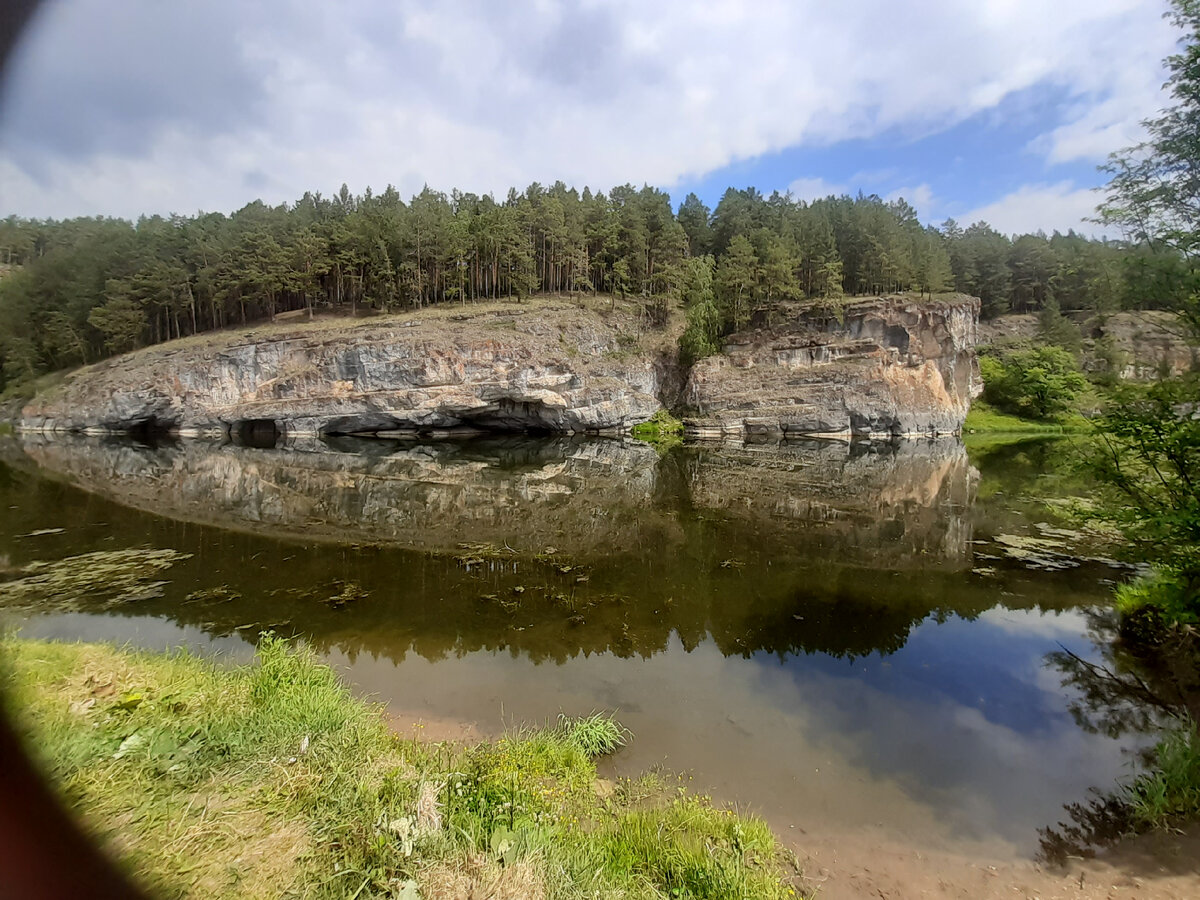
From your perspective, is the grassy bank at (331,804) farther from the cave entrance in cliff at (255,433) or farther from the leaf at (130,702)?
the cave entrance in cliff at (255,433)

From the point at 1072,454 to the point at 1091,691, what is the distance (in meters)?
3.46

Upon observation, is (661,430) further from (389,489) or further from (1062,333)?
(1062,333)

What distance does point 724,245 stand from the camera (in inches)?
2484

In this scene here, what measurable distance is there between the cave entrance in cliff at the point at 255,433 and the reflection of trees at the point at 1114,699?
4264 centimetres

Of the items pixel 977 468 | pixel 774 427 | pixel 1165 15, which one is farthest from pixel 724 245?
pixel 1165 15

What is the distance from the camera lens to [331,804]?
→ 3.70 m

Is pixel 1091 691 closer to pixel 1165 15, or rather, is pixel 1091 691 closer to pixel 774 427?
pixel 1165 15

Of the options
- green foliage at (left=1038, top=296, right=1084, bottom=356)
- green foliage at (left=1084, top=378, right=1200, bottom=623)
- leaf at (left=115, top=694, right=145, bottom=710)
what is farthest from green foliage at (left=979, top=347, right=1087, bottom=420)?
leaf at (left=115, top=694, right=145, bottom=710)

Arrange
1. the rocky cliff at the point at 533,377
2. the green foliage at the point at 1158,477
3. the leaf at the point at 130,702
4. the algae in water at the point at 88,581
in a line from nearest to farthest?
the leaf at the point at 130,702 → the green foliage at the point at 1158,477 → the algae in water at the point at 88,581 → the rocky cliff at the point at 533,377

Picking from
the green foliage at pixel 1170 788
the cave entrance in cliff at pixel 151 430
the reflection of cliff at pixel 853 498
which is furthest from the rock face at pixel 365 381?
the green foliage at pixel 1170 788

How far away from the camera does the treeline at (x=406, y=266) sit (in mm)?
47469

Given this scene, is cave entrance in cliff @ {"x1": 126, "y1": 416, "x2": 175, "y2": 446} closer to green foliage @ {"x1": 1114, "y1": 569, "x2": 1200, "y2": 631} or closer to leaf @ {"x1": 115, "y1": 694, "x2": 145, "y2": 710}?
leaf @ {"x1": 115, "y1": 694, "x2": 145, "y2": 710}

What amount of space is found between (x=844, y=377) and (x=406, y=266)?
1568 inches

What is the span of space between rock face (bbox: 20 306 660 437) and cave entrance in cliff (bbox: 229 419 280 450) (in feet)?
2.66
